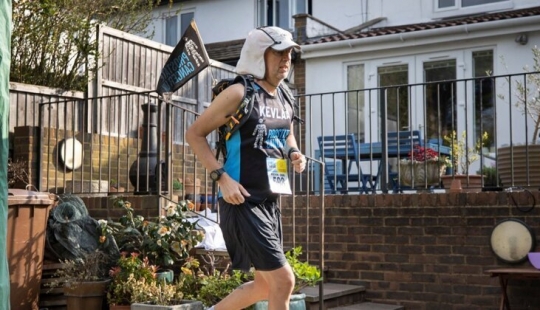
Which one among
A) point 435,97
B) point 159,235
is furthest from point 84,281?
point 435,97

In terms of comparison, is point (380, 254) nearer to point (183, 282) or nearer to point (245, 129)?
point (183, 282)

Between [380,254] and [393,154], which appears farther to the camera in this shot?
[393,154]

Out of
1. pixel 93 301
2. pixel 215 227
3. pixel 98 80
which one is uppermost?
pixel 98 80

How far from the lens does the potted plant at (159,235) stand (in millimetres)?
6215

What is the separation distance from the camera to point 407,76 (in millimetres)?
13805

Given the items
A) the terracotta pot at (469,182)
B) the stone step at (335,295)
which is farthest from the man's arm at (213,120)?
the terracotta pot at (469,182)

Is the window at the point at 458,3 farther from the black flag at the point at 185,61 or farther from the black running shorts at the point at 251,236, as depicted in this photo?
the black running shorts at the point at 251,236

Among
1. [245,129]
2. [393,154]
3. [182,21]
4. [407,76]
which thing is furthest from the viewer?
[182,21]

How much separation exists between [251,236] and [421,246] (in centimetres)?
361

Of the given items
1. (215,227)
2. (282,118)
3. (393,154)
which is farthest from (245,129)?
(393,154)

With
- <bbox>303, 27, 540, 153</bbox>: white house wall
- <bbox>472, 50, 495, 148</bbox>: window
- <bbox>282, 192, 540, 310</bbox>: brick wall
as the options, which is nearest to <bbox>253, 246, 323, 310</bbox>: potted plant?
<bbox>282, 192, 540, 310</bbox>: brick wall

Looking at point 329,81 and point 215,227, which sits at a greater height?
point 329,81

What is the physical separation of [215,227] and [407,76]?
7.64 meters

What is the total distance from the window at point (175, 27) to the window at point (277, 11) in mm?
1963
